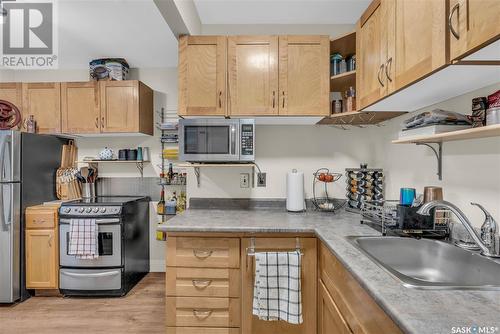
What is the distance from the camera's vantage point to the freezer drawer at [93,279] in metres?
2.56

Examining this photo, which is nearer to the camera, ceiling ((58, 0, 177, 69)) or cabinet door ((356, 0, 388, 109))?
cabinet door ((356, 0, 388, 109))

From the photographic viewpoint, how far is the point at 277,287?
1.69 metres

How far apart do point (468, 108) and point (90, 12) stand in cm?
265

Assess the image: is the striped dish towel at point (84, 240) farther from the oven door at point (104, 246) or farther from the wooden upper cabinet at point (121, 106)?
the wooden upper cabinet at point (121, 106)

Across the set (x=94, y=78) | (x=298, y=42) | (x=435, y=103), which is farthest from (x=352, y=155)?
(x=94, y=78)

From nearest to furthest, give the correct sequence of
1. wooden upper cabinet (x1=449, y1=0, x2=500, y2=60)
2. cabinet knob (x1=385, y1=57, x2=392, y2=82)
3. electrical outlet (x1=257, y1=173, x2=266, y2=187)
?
1. wooden upper cabinet (x1=449, y1=0, x2=500, y2=60)
2. cabinet knob (x1=385, y1=57, x2=392, y2=82)
3. electrical outlet (x1=257, y1=173, x2=266, y2=187)

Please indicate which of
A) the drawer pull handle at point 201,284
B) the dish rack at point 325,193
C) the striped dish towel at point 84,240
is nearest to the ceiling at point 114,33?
the striped dish towel at point 84,240

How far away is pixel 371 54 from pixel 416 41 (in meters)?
0.50

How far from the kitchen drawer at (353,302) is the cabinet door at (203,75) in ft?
4.21

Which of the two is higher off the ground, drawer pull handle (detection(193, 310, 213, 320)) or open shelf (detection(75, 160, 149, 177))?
open shelf (detection(75, 160, 149, 177))

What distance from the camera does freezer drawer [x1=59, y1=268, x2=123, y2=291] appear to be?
256cm

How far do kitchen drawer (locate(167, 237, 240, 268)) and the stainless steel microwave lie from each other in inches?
22.5

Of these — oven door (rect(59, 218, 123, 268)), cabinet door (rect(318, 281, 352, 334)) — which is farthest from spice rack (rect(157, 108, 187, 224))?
cabinet door (rect(318, 281, 352, 334))

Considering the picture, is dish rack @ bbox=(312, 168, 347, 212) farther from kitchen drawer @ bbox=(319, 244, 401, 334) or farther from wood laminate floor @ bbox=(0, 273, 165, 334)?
wood laminate floor @ bbox=(0, 273, 165, 334)
